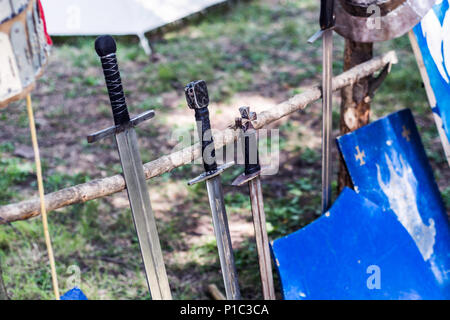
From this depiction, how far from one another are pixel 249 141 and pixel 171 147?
211cm

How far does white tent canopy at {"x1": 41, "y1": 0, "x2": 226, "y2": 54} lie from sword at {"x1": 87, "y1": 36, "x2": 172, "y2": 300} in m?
4.08

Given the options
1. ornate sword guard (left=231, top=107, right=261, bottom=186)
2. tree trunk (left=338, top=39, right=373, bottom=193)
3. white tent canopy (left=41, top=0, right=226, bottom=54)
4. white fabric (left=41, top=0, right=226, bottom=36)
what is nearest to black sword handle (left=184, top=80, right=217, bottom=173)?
ornate sword guard (left=231, top=107, right=261, bottom=186)

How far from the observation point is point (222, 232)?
67.3 inches

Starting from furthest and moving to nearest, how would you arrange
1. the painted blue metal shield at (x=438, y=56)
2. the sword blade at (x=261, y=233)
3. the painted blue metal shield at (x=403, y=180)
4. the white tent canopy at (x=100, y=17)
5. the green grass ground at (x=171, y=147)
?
the white tent canopy at (x=100, y=17)
the green grass ground at (x=171, y=147)
the painted blue metal shield at (x=403, y=180)
the painted blue metal shield at (x=438, y=56)
the sword blade at (x=261, y=233)

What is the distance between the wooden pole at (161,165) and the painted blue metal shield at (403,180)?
0.24 metres

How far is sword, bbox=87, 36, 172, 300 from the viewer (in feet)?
4.49

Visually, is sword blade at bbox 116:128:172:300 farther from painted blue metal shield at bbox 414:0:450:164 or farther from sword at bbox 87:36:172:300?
painted blue metal shield at bbox 414:0:450:164

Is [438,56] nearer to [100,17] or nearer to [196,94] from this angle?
[196,94]

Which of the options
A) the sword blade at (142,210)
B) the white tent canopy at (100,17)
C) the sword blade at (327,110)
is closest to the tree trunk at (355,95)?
the sword blade at (327,110)

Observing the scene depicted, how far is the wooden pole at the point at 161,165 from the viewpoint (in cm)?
138

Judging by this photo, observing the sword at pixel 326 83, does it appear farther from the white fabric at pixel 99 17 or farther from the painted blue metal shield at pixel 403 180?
the white fabric at pixel 99 17

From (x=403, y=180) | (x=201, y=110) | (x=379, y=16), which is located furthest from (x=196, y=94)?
(x=403, y=180)
